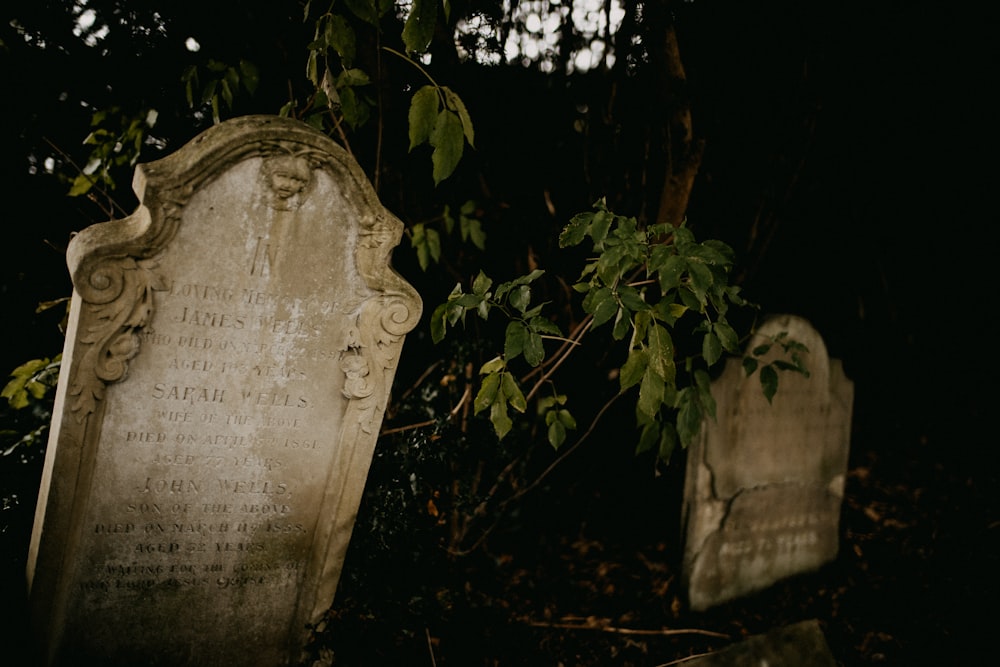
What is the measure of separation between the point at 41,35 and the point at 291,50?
1.24m

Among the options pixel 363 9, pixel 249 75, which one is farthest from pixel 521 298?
pixel 249 75

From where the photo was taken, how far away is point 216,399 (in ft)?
7.26

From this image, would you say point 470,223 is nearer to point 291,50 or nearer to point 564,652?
point 291,50

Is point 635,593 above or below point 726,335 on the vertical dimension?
below

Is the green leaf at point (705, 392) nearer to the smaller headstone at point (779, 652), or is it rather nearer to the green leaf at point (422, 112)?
the smaller headstone at point (779, 652)

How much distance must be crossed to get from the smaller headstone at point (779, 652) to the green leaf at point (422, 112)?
222 cm

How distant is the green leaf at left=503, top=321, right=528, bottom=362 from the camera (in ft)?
7.07

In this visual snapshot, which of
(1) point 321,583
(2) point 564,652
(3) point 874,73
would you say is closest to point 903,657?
(2) point 564,652

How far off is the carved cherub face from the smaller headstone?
2.30 metres

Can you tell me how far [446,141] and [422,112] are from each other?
0.11m

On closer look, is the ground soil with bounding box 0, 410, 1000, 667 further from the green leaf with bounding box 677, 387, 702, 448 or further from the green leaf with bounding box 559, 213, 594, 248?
the green leaf with bounding box 559, 213, 594, 248

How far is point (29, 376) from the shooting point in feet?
9.40

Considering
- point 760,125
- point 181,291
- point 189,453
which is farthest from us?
point 760,125

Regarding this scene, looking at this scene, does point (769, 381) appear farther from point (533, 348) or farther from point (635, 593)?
point (635, 593)
